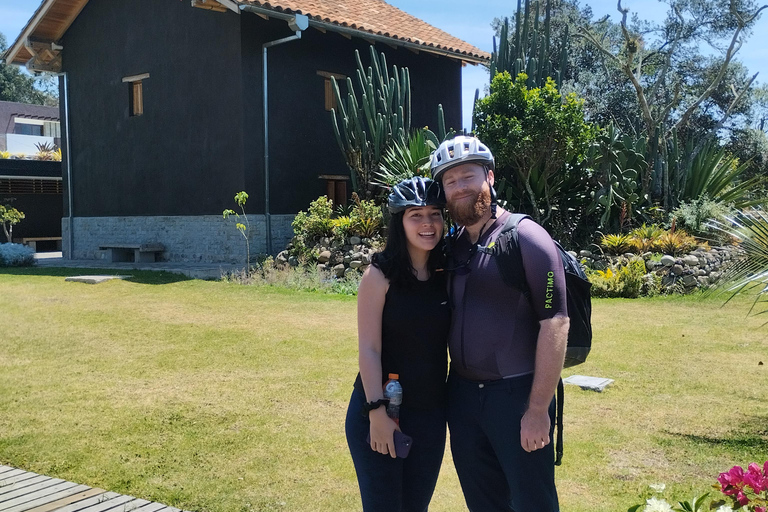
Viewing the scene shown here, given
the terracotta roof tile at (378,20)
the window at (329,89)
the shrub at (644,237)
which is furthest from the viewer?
the window at (329,89)

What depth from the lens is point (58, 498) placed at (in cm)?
433

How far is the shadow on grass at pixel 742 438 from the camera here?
510cm

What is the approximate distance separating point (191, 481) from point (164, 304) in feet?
25.4

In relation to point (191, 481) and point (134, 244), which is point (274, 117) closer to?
point (134, 244)

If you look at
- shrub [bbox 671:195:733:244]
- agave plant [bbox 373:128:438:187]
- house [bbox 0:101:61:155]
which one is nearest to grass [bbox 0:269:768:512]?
shrub [bbox 671:195:733:244]

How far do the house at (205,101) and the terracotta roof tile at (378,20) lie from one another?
6cm

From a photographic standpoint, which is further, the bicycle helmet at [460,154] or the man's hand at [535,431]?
the bicycle helmet at [460,154]

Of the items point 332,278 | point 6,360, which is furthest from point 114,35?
point 6,360

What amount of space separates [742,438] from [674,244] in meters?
8.81

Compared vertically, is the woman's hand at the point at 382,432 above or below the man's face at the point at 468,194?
below

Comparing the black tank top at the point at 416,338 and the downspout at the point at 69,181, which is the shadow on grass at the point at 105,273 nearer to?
the downspout at the point at 69,181

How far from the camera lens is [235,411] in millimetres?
6113

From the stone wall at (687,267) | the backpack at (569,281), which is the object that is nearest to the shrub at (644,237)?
the stone wall at (687,267)

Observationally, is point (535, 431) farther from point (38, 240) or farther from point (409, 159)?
point (38, 240)
